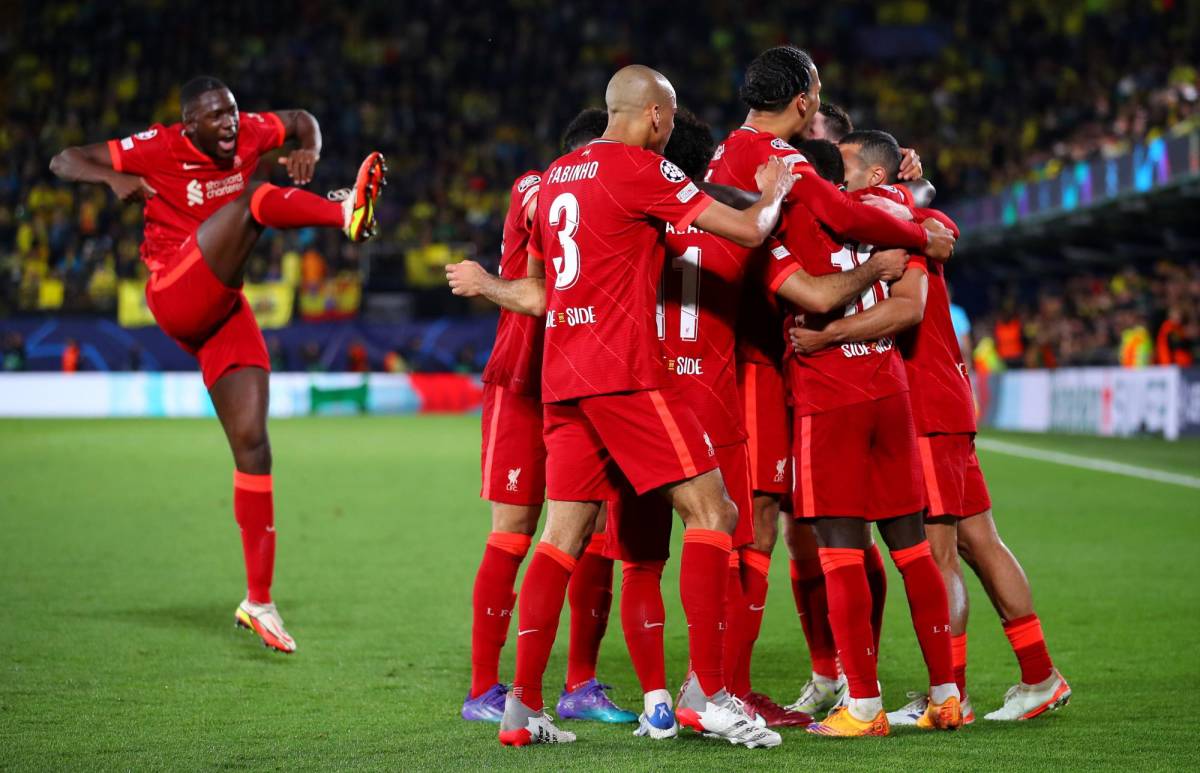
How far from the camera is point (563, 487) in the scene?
5000 millimetres

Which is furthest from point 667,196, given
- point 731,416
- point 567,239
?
point 731,416

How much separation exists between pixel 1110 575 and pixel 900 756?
4973 millimetres

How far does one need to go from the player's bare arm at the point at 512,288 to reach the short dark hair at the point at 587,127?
0.60m

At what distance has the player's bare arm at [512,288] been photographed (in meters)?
5.18

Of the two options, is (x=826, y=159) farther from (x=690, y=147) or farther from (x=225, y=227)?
(x=225, y=227)

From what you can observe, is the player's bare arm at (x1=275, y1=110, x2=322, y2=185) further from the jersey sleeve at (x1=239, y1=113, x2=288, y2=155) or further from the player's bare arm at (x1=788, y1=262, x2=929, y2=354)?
the player's bare arm at (x1=788, y1=262, x2=929, y2=354)

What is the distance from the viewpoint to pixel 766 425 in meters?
5.48

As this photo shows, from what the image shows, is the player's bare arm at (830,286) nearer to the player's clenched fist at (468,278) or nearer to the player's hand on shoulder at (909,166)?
the player's hand on shoulder at (909,166)

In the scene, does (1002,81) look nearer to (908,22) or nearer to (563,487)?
(908,22)

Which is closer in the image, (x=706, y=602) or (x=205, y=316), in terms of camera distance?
(x=706, y=602)

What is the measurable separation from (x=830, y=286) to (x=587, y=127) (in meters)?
1.20

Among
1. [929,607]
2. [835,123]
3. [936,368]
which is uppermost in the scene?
[835,123]

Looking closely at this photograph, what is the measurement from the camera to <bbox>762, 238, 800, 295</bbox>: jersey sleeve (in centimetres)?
503

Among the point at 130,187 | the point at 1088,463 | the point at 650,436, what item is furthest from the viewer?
the point at 1088,463
